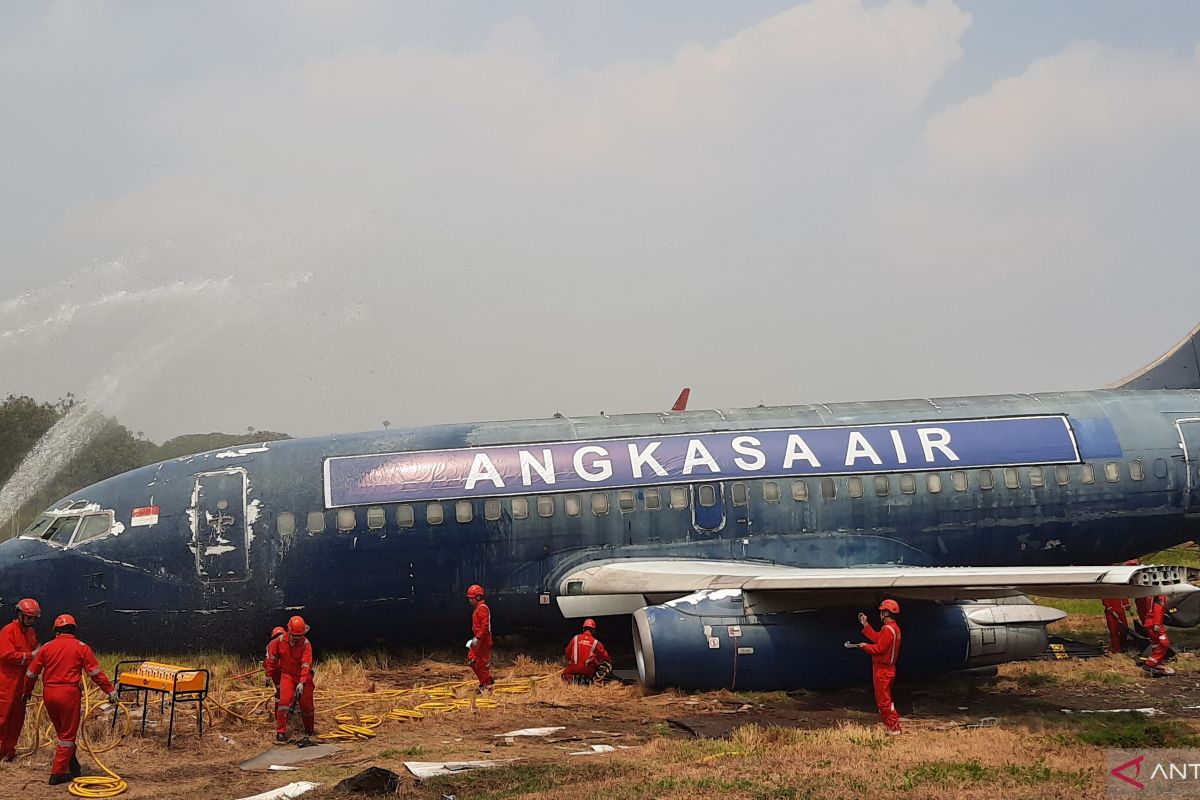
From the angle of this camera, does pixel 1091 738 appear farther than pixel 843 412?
No

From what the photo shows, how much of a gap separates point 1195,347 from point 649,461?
15.0 m

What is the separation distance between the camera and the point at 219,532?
1780 cm

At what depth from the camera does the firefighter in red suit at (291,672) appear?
43.6 ft

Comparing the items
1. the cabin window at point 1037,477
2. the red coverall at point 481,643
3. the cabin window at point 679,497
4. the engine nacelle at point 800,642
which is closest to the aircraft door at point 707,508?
the cabin window at point 679,497

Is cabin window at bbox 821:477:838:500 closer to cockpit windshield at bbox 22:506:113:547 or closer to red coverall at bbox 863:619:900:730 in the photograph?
red coverall at bbox 863:619:900:730

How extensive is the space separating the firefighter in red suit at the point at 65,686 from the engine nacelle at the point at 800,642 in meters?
7.45

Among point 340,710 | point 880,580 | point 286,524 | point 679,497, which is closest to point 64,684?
point 340,710

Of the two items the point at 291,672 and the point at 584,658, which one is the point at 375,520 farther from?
the point at 291,672

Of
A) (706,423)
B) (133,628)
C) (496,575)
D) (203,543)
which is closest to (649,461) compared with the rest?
(706,423)

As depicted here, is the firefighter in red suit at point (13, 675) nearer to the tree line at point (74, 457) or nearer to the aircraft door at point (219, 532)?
the aircraft door at point (219, 532)

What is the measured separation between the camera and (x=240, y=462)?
18.6 metres

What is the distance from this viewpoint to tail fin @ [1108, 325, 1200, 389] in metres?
25.1

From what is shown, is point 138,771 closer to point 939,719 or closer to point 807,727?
point 807,727

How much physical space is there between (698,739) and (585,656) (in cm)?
389
